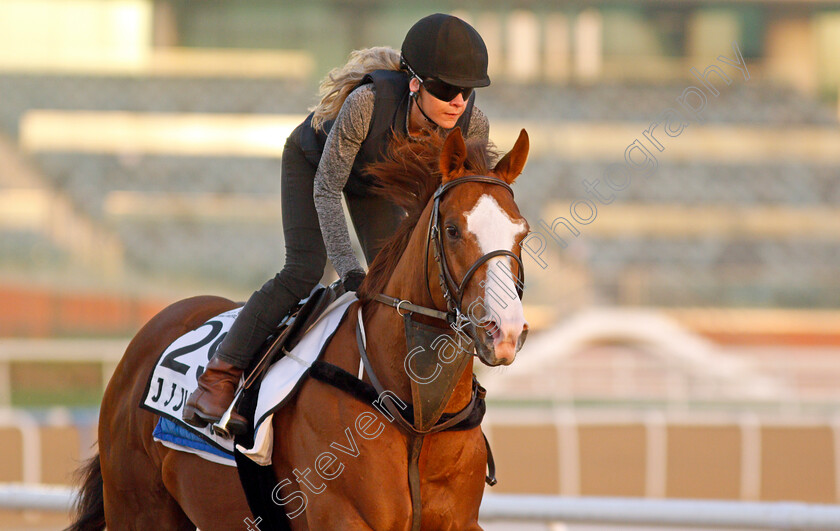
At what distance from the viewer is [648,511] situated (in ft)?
14.3

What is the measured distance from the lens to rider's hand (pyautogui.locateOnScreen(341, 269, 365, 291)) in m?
2.88

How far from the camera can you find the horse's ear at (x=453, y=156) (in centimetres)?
252

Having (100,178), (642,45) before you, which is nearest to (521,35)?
(642,45)

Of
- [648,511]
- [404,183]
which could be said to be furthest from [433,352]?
[648,511]

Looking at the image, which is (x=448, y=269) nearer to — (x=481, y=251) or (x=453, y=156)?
(x=481, y=251)

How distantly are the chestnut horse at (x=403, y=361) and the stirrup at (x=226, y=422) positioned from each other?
0.15m

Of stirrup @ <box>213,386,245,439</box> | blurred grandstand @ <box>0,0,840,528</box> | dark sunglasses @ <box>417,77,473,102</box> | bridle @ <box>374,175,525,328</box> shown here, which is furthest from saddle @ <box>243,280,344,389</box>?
blurred grandstand @ <box>0,0,840,528</box>

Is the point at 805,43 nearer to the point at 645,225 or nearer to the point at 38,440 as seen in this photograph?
the point at 645,225

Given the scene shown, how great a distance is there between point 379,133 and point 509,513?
2348 mm

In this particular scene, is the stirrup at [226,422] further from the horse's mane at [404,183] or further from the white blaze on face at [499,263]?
the white blaze on face at [499,263]

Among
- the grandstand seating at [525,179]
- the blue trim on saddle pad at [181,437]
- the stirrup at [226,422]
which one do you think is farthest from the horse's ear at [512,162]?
the grandstand seating at [525,179]

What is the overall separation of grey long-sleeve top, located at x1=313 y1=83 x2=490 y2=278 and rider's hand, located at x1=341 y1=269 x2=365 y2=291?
1cm

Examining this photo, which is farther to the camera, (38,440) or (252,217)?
(252,217)

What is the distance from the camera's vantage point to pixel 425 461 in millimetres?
2609
